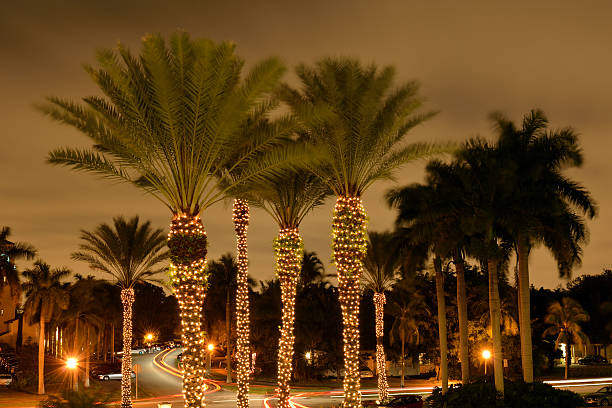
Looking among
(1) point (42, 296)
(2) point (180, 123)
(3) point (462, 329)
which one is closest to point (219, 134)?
(2) point (180, 123)

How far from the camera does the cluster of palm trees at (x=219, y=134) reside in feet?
60.1

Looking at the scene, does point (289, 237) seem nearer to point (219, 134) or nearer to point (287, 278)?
point (287, 278)

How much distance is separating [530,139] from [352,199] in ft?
30.0

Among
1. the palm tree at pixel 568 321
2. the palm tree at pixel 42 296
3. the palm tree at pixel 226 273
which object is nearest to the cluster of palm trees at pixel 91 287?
the palm tree at pixel 42 296

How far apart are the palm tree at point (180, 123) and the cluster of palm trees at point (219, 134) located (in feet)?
0.11

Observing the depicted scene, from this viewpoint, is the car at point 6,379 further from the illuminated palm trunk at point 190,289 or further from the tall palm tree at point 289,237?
the illuminated palm trunk at point 190,289

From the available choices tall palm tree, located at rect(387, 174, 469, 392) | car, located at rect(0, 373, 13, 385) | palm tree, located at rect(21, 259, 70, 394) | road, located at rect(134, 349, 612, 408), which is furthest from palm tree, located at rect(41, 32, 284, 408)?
car, located at rect(0, 373, 13, 385)

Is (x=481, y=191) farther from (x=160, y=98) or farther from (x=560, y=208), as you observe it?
(x=160, y=98)

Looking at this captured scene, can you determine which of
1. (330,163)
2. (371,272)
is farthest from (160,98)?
(371,272)

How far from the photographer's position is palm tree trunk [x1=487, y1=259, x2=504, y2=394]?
24938 millimetres

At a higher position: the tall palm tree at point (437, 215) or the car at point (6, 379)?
the tall palm tree at point (437, 215)

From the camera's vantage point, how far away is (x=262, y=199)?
91.5 feet

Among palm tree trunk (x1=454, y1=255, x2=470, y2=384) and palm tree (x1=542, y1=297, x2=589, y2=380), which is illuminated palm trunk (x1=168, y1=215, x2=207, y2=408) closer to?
palm tree trunk (x1=454, y1=255, x2=470, y2=384)

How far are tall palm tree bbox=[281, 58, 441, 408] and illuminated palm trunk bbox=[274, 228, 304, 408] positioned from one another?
412 centimetres
